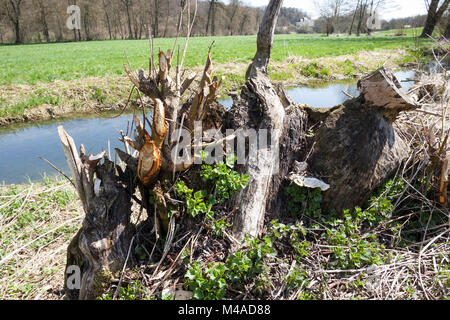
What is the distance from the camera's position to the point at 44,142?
766cm

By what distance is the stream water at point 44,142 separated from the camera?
20.0 feet

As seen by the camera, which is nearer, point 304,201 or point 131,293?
point 131,293

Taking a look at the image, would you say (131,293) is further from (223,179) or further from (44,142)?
(44,142)

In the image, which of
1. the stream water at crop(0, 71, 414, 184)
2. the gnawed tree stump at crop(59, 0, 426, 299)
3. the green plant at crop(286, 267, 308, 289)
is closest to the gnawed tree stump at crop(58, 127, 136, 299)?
the gnawed tree stump at crop(59, 0, 426, 299)

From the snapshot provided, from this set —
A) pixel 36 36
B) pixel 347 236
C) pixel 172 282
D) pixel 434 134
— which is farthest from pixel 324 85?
pixel 36 36

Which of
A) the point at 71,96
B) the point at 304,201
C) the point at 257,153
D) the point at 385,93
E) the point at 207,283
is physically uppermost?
the point at 385,93

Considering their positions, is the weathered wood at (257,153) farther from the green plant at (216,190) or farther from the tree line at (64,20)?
the tree line at (64,20)

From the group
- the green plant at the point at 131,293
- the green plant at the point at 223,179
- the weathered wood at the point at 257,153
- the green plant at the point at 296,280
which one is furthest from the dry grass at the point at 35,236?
the green plant at the point at 296,280

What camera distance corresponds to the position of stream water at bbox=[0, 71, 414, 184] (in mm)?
6098

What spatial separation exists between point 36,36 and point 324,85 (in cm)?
4546

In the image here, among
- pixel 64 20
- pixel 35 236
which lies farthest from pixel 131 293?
pixel 64 20

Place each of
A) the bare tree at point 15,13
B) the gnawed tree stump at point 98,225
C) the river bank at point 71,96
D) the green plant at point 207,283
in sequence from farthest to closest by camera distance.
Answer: the bare tree at point 15,13
the river bank at point 71,96
the gnawed tree stump at point 98,225
the green plant at point 207,283
